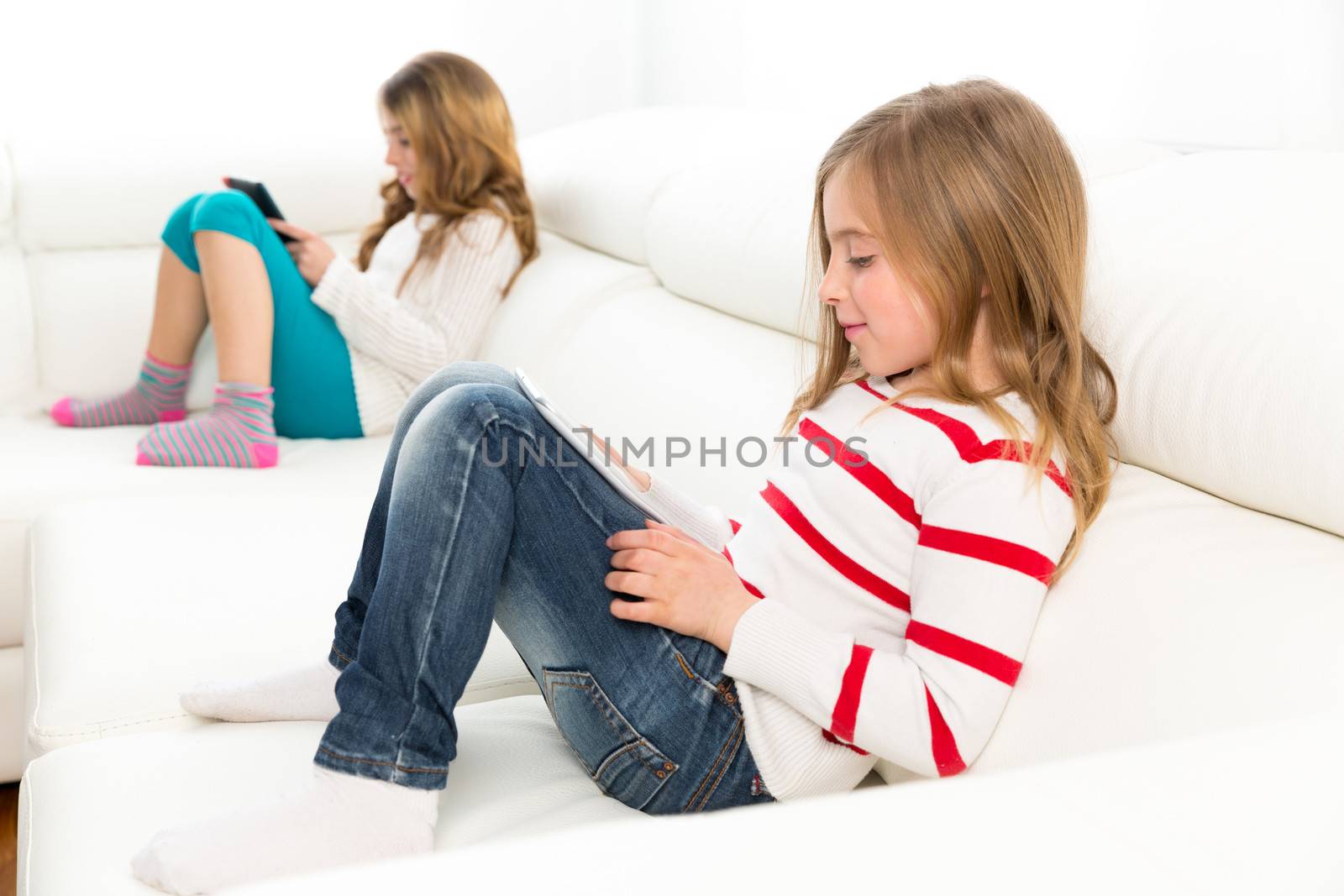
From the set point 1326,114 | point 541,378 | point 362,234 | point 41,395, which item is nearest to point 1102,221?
point 1326,114

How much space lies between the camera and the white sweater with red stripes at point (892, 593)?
79 cm

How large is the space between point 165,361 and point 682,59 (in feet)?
4.71

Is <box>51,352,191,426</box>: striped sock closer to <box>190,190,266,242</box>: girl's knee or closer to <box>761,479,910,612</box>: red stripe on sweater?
<box>190,190,266,242</box>: girl's knee

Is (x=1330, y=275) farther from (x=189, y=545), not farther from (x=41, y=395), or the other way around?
(x=41, y=395)

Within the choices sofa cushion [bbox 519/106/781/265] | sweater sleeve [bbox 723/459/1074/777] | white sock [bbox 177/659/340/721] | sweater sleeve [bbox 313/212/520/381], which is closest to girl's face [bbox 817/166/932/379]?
sweater sleeve [bbox 723/459/1074/777]


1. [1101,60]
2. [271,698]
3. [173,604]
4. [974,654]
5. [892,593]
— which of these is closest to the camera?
[974,654]

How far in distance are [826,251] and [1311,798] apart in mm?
636

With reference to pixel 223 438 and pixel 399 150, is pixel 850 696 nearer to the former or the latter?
pixel 223 438

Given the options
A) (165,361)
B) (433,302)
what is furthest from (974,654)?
(165,361)

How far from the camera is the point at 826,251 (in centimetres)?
103

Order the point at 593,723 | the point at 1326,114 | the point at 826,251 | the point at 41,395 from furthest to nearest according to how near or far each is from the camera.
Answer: the point at 41,395, the point at 1326,114, the point at 826,251, the point at 593,723

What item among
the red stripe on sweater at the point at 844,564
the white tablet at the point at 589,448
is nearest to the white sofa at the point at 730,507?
the red stripe on sweater at the point at 844,564

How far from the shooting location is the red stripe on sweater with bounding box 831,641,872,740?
81 centimetres

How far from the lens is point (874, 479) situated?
882 millimetres
